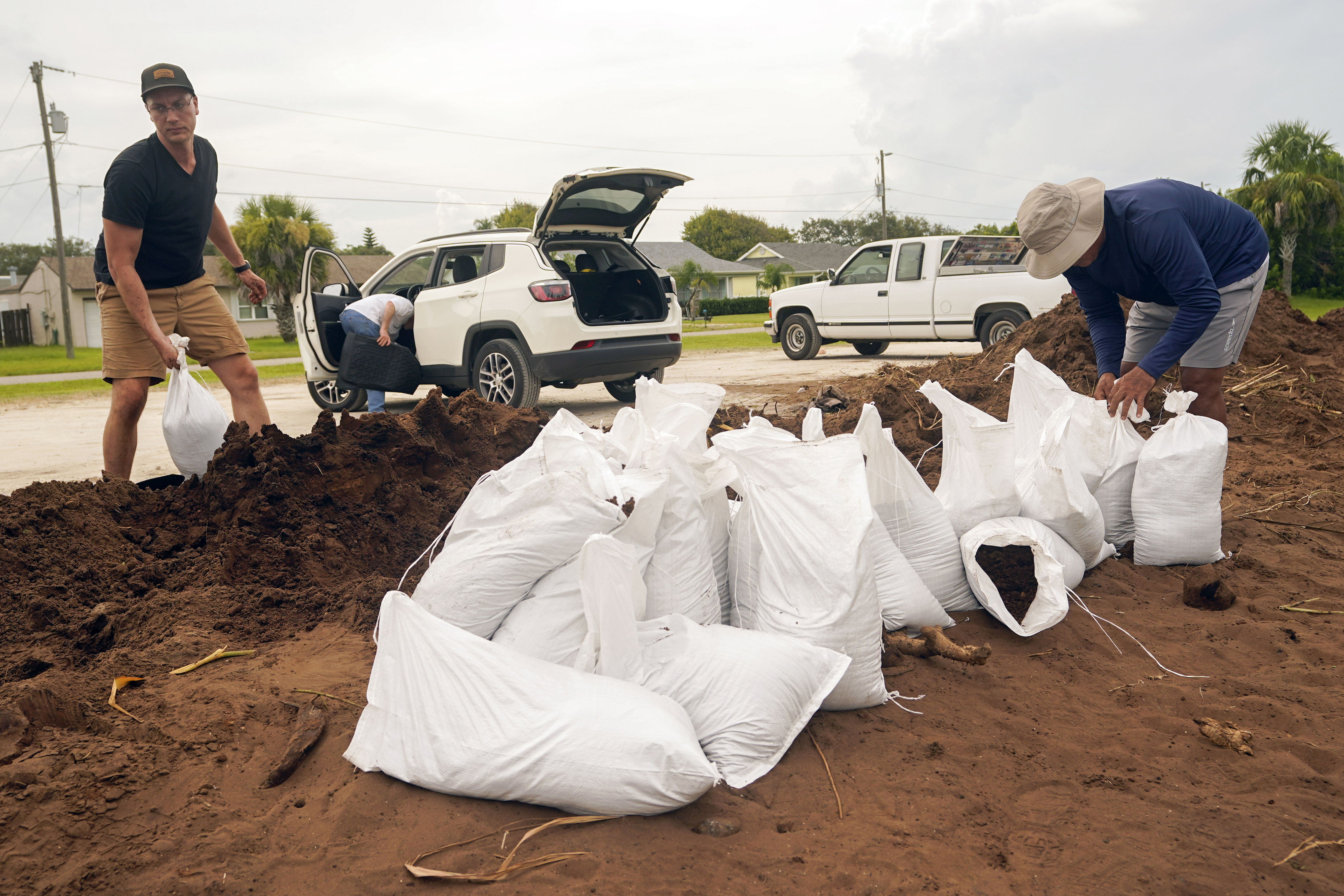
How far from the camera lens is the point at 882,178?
43094 millimetres

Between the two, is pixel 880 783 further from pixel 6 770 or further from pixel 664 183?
pixel 664 183

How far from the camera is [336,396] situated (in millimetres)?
8352

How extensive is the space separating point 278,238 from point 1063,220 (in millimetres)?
32972

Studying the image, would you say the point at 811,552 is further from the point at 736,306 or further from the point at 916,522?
the point at 736,306

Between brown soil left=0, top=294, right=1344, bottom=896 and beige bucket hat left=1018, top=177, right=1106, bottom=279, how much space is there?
3.84 feet

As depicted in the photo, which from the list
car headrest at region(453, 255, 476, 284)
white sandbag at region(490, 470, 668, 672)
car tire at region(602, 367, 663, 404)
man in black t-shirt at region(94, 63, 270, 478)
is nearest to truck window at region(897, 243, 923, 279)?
car tire at region(602, 367, 663, 404)

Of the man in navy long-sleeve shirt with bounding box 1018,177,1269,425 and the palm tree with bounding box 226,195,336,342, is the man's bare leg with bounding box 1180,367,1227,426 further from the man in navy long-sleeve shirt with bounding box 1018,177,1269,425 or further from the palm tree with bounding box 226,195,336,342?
the palm tree with bounding box 226,195,336,342


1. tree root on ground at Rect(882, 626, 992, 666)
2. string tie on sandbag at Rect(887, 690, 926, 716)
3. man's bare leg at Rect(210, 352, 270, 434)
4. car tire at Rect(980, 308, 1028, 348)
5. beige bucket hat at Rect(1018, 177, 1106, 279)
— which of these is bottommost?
string tie on sandbag at Rect(887, 690, 926, 716)

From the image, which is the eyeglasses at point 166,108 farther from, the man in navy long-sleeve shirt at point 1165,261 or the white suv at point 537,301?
the man in navy long-sleeve shirt at point 1165,261

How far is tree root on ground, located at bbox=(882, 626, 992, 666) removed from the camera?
2.25m

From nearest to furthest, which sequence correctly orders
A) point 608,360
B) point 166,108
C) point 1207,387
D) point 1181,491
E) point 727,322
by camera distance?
point 1181,491 → point 1207,387 → point 166,108 → point 608,360 → point 727,322

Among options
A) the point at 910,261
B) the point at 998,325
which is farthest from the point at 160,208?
the point at 910,261

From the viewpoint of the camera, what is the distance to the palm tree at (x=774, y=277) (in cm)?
4622

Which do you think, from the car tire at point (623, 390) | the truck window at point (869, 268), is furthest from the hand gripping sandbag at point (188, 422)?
the truck window at point (869, 268)
